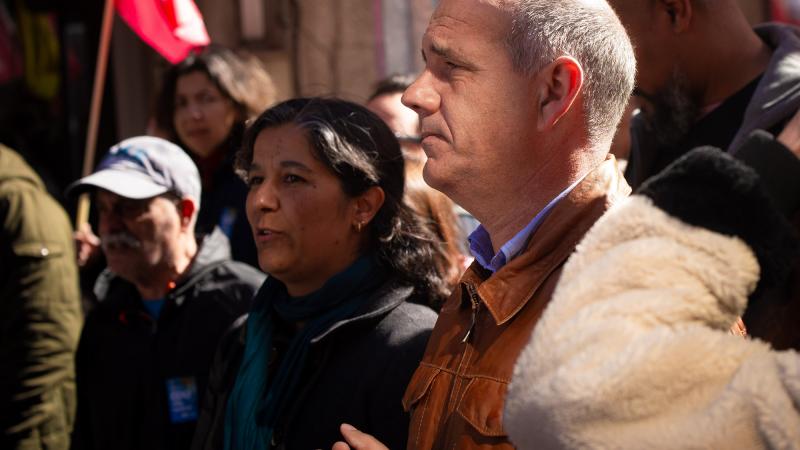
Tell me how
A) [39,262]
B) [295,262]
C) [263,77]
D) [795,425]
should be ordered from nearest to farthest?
[795,425]
[295,262]
[39,262]
[263,77]

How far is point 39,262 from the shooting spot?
3863mm

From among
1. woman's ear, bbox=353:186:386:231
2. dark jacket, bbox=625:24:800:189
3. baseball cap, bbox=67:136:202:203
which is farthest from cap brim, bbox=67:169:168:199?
dark jacket, bbox=625:24:800:189

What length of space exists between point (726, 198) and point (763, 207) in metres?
0.04

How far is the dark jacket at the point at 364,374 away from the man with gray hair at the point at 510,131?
0.55 m

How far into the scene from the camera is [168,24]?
459 cm

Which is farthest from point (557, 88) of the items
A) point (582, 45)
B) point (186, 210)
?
point (186, 210)

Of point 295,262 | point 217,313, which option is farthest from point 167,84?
point 295,262

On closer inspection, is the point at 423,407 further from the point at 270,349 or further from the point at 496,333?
the point at 270,349

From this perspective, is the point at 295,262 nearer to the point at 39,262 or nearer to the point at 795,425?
the point at 39,262

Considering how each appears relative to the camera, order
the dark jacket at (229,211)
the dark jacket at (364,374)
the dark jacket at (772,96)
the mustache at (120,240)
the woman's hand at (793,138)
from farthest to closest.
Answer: the dark jacket at (229,211), the mustache at (120,240), the dark jacket at (364,374), the dark jacket at (772,96), the woman's hand at (793,138)

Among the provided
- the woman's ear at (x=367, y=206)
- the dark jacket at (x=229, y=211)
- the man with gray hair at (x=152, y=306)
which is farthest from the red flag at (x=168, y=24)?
the woman's ear at (x=367, y=206)

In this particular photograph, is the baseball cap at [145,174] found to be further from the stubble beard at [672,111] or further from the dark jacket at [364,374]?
the stubble beard at [672,111]

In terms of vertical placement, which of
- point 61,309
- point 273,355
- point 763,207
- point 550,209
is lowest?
point 61,309

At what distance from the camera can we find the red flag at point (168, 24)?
4562mm
